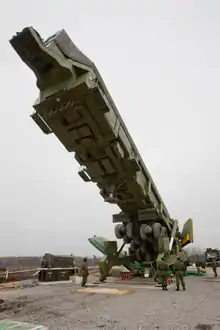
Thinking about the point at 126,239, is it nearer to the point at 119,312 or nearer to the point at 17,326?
the point at 119,312

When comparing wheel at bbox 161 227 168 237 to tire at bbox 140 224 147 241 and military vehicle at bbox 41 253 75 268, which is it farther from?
military vehicle at bbox 41 253 75 268

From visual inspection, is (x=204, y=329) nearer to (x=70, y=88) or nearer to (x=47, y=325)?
(x=47, y=325)

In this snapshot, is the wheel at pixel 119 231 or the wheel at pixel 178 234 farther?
the wheel at pixel 178 234

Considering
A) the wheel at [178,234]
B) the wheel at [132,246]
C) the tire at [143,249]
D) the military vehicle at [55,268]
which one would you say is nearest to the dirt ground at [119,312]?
the tire at [143,249]

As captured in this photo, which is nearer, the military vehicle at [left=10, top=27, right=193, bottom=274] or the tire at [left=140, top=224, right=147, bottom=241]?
the military vehicle at [left=10, top=27, right=193, bottom=274]

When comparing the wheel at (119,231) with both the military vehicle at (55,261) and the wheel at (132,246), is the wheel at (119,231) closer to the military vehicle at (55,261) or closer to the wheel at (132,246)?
the wheel at (132,246)

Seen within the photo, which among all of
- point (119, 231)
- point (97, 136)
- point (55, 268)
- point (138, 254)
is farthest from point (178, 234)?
point (97, 136)

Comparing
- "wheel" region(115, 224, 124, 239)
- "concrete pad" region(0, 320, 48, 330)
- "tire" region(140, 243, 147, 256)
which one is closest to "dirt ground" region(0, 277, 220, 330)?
"concrete pad" region(0, 320, 48, 330)

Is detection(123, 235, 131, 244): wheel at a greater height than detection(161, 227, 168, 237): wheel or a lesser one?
lesser

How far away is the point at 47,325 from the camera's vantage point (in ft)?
15.3

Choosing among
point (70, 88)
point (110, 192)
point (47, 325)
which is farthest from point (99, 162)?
point (47, 325)

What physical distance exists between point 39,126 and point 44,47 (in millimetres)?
2535

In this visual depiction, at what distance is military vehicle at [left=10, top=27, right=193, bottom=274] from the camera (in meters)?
8.05

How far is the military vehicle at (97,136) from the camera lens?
8.05 m
